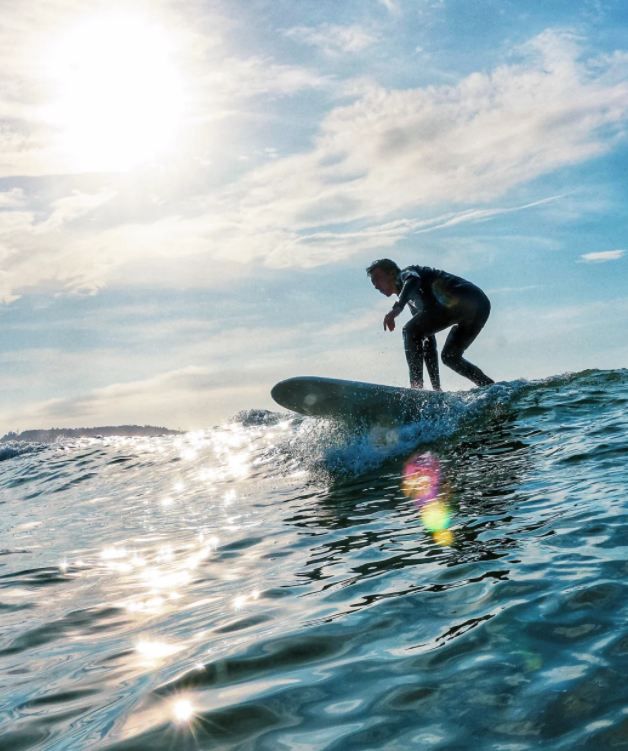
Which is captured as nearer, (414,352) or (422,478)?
(422,478)

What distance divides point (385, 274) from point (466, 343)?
180cm

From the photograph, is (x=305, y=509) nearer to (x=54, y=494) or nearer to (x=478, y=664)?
(x=478, y=664)

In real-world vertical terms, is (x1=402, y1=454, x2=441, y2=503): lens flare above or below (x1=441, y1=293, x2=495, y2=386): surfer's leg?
below

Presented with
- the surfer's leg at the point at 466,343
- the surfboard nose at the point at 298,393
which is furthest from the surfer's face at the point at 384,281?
the surfboard nose at the point at 298,393

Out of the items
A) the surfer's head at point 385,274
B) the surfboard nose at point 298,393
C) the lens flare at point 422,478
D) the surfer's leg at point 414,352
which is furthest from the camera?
the surfer's leg at point 414,352

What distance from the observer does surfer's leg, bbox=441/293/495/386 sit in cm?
1102

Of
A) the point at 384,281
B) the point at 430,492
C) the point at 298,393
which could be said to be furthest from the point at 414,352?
the point at 430,492

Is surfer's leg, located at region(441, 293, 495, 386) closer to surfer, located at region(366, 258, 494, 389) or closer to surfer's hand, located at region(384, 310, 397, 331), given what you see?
surfer, located at region(366, 258, 494, 389)

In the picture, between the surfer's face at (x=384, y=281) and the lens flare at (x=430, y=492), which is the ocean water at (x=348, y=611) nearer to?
the lens flare at (x=430, y=492)

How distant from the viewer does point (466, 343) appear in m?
11.1

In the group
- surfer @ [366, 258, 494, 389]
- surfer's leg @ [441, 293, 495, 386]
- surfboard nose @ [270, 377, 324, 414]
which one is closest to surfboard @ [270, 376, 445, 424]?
surfboard nose @ [270, 377, 324, 414]

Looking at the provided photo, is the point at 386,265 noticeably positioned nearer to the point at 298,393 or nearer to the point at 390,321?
the point at 390,321

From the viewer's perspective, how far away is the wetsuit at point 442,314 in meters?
10.7

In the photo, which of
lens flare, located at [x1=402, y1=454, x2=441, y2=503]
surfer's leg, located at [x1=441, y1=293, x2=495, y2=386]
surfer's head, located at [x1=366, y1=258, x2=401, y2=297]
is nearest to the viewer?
lens flare, located at [x1=402, y1=454, x2=441, y2=503]
